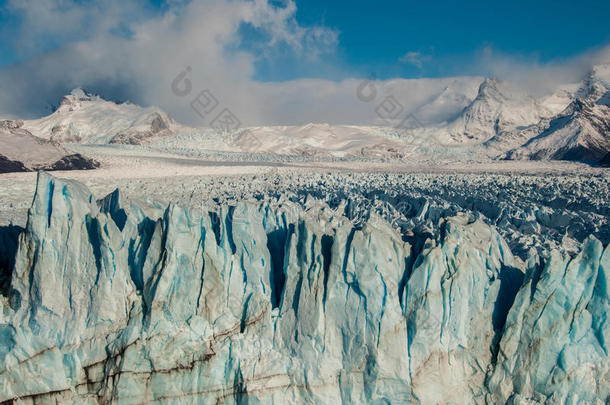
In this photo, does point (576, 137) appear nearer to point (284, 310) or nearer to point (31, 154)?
point (284, 310)

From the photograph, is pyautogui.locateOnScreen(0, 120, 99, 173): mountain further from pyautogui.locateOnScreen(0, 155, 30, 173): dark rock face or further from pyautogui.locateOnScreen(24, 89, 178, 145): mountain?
pyautogui.locateOnScreen(24, 89, 178, 145): mountain

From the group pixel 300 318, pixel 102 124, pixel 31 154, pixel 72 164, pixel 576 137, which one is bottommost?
pixel 300 318

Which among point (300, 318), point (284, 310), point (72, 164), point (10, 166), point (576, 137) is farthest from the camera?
point (576, 137)

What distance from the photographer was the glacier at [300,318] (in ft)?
24.8

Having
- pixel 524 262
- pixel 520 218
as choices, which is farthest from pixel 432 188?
pixel 524 262

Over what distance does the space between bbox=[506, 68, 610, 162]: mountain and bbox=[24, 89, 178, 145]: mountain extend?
33.5 meters

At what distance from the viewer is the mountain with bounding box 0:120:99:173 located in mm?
20453

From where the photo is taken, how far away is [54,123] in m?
48.9

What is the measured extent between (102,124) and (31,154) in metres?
29.3

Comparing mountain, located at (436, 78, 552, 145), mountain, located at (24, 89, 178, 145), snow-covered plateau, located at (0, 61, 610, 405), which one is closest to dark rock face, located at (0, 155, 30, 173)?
snow-covered plateau, located at (0, 61, 610, 405)

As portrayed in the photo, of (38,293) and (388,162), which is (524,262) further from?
(388,162)

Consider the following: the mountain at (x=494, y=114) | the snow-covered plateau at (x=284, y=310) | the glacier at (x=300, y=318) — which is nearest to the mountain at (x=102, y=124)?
the mountain at (x=494, y=114)

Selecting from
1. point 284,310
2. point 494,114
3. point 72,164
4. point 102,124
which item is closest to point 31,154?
point 72,164

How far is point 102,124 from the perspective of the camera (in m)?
49.0
